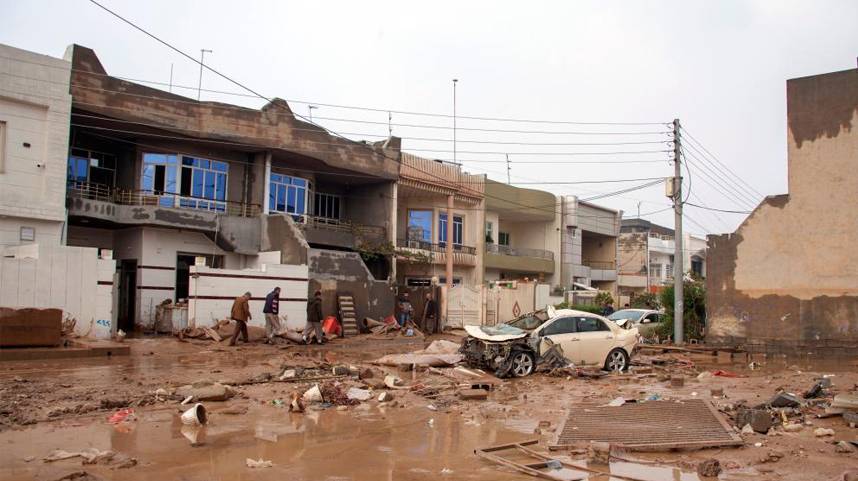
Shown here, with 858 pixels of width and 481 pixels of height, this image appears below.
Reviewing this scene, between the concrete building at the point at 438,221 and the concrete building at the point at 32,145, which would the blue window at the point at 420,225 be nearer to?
the concrete building at the point at 438,221

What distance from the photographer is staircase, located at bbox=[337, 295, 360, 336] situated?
82.8 ft

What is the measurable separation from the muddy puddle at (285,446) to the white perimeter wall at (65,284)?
10.2m

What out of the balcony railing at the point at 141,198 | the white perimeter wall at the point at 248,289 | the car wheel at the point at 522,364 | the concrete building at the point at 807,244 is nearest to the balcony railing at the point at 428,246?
the balcony railing at the point at 141,198

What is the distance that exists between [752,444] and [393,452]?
4.22 meters

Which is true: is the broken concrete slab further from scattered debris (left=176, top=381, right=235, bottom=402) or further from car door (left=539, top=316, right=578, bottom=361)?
scattered debris (left=176, top=381, right=235, bottom=402)

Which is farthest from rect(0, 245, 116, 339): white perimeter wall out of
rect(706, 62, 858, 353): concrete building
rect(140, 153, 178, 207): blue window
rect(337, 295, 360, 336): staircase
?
rect(706, 62, 858, 353): concrete building

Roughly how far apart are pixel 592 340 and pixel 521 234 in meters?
31.6

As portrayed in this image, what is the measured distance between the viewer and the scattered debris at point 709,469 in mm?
6609

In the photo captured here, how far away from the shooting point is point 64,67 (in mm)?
21641

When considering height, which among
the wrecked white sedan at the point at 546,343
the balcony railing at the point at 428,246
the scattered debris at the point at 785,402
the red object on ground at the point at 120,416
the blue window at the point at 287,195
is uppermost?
the blue window at the point at 287,195

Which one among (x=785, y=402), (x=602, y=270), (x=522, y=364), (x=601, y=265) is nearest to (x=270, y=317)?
(x=522, y=364)

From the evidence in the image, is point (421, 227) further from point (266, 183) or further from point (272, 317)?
point (272, 317)

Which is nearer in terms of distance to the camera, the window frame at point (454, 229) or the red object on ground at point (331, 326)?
the red object on ground at point (331, 326)

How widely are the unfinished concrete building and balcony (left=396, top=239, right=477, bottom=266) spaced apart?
438 centimetres
